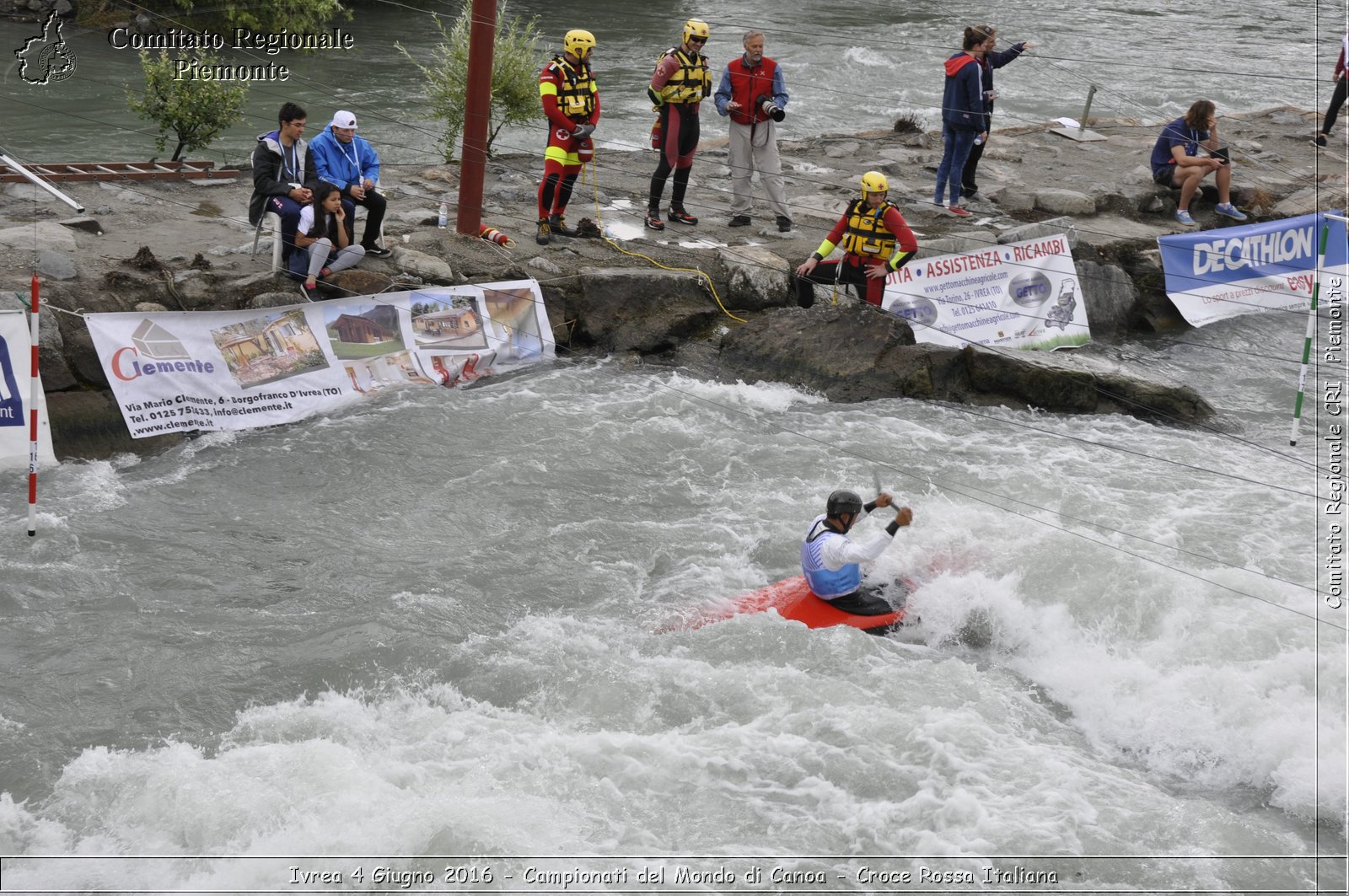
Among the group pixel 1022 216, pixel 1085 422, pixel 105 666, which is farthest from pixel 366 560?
pixel 1022 216

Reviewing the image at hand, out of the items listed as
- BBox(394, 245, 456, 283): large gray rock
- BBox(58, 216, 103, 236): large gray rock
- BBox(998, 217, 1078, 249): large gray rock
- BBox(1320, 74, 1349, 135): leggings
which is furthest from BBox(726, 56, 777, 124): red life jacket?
BBox(1320, 74, 1349, 135): leggings

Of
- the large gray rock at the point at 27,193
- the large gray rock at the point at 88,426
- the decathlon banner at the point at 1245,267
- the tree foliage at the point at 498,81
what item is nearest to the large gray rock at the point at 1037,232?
the decathlon banner at the point at 1245,267

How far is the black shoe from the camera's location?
1115 centimetres

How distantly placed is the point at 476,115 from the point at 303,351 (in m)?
2.64

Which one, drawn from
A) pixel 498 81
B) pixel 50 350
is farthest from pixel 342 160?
pixel 498 81

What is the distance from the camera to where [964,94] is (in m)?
12.0

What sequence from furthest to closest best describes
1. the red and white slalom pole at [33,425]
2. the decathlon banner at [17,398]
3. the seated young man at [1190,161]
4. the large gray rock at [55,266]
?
the seated young man at [1190,161] → the large gray rock at [55,266] → the decathlon banner at [17,398] → the red and white slalom pole at [33,425]

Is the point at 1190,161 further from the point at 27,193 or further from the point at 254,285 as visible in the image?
the point at 27,193

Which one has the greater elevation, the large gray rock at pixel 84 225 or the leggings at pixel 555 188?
the leggings at pixel 555 188

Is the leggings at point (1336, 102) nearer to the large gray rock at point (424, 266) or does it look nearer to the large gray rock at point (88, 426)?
the large gray rock at point (424, 266)

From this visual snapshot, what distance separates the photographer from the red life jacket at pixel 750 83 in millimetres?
11430

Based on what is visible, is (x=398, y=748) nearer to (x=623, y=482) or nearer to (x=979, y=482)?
(x=623, y=482)

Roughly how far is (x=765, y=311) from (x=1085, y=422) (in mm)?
2843

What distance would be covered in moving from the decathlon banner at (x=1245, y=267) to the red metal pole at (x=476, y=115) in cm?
641
